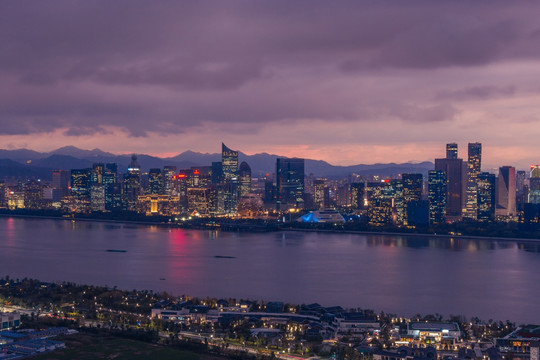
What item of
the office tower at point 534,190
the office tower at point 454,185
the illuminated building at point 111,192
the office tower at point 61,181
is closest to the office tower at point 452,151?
the office tower at point 454,185

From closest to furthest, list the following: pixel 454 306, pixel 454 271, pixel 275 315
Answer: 1. pixel 275 315
2. pixel 454 306
3. pixel 454 271

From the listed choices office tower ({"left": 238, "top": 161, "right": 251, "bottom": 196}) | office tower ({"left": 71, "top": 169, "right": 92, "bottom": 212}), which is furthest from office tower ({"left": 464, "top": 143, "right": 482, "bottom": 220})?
office tower ({"left": 71, "top": 169, "right": 92, "bottom": 212})

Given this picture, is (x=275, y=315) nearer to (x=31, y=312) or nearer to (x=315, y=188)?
(x=31, y=312)

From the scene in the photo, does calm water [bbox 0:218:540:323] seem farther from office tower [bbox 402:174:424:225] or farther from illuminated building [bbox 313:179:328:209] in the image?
illuminated building [bbox 313:179:328:209]

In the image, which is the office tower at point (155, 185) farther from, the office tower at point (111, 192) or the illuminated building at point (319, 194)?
the illuminated building at point (319, 194)

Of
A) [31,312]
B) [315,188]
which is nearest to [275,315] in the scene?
[31,312]
